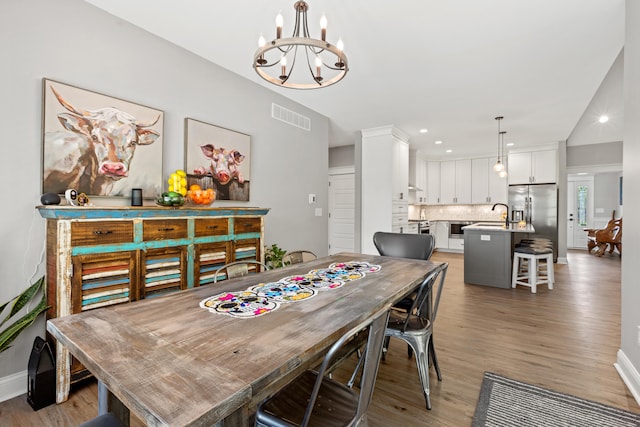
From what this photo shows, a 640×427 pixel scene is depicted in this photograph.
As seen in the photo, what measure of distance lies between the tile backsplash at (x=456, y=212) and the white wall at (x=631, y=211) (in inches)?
232

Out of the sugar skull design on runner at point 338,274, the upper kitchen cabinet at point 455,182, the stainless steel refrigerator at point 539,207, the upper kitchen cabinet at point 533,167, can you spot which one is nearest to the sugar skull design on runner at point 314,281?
the sugar skull design on runner at point 338,274

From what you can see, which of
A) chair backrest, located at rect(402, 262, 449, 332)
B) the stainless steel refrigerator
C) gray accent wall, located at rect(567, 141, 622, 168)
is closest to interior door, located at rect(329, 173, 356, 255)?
the stainless steel refrigerator

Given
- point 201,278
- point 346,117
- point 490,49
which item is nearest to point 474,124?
point 346,117

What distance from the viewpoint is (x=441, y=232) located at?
8.58 meters

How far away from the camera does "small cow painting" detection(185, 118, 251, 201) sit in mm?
3021

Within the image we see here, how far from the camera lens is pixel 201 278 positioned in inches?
103

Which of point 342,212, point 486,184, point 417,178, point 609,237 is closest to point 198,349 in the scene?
point 342,212

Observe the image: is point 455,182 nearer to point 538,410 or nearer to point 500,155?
point 500,155

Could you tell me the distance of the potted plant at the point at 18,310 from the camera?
176 centimetres

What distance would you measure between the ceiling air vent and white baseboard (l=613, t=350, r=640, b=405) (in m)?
4.09

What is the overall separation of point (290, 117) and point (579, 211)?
400 inches

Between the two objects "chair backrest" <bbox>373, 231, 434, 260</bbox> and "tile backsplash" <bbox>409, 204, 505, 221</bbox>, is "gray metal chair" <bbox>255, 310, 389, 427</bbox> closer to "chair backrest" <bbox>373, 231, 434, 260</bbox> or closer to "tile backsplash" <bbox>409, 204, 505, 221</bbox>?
"chair backrest" <bbox>373, 231, 434, 260</bbox>

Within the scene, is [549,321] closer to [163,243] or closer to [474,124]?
[474,124]

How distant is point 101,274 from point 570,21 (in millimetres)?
4076
